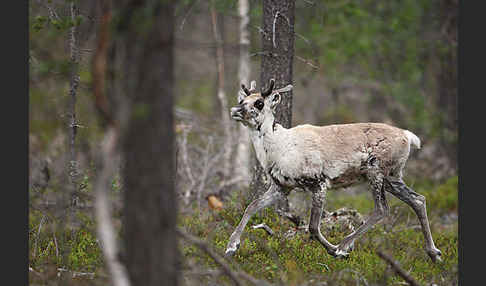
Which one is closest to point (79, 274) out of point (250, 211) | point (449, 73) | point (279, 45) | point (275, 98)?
point (250, 211)

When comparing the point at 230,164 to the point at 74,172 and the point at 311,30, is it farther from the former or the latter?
the point at 74,172

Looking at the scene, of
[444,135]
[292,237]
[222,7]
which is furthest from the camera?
[444,135]

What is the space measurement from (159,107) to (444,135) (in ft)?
48.1

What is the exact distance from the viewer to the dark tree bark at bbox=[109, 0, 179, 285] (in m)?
4.63

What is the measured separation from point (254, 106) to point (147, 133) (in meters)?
3.22

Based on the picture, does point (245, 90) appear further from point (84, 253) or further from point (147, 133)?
point (147, 133)

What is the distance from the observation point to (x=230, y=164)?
594 inches

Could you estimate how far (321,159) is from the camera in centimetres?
790

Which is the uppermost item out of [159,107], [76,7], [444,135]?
[76,7]

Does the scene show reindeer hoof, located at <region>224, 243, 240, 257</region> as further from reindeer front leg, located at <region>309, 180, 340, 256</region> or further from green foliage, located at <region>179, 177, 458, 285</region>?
reindeer front leg, located at <region>309, 180, 340, 256</region>

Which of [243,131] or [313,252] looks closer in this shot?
[313,252]

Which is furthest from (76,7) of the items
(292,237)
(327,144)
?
(292,237)

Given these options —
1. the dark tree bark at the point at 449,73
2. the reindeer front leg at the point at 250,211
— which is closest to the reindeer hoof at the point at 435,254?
the reindeer front leg at the point at 250,211

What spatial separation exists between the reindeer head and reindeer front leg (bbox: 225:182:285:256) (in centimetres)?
97
